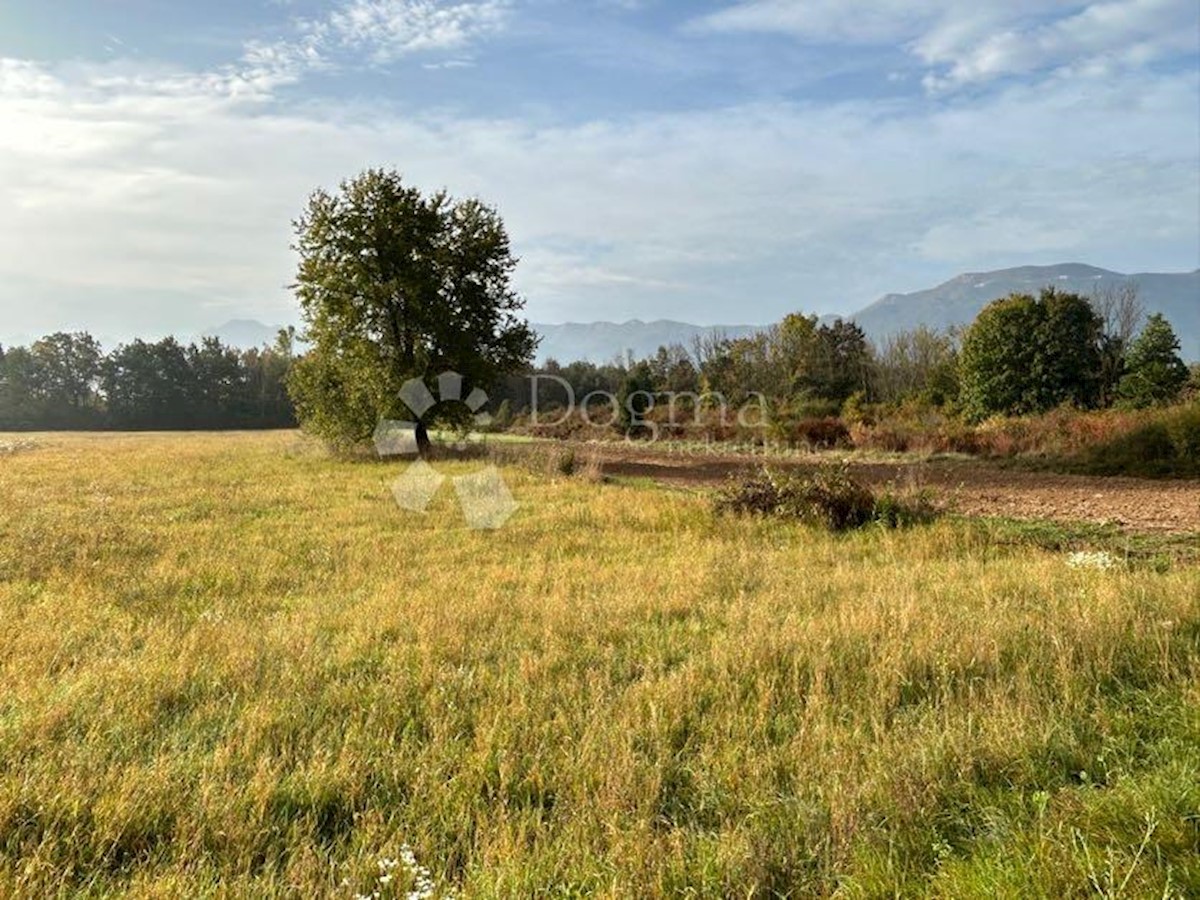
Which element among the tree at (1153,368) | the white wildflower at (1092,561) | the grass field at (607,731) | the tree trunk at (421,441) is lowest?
the grass field at (607,731)

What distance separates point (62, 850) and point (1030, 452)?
75.3ft

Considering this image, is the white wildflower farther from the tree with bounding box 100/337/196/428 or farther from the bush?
the tree with bounding box 100/337/196/428

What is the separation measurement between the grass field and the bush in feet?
9.10

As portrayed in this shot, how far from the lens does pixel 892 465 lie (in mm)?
21531

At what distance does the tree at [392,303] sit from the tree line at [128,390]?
53201 mm

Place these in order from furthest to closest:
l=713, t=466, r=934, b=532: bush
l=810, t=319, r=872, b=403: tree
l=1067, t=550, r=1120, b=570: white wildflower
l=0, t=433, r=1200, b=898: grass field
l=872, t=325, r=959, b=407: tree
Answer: l=810, t=319, r=872, b=403: tree
l=872, t=325, r=959, b=407: tree
l=713, t=466, r=934, b=532: bush
l=1067, t=550, r=1120, b=570: white wildflower
l=0, t=433, r=1200, b=898: grass field

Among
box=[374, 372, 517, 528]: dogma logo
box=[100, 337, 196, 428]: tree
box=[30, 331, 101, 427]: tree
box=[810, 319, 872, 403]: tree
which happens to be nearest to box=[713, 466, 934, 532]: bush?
box=[374, 372, 517, 528]: dogma logo

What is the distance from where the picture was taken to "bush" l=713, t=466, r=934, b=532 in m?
10.7

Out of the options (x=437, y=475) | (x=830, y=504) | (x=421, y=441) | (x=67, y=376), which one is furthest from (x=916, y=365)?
(x=67, y=376)

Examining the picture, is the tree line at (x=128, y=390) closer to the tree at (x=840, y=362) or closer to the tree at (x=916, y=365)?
the tree at (x=840, y=362)

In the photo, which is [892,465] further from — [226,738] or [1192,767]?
[226,738]

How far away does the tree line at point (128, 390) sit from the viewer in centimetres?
7331

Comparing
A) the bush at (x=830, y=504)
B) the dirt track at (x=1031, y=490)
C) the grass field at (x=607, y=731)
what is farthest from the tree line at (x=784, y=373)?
the grass field at (x=607, y=731)

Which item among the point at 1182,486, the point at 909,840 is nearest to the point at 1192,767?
the point at 909,840
